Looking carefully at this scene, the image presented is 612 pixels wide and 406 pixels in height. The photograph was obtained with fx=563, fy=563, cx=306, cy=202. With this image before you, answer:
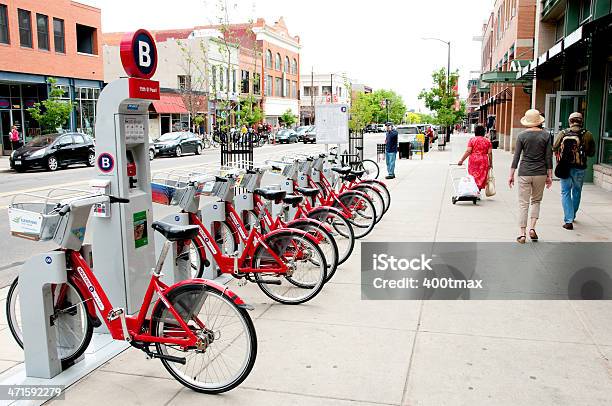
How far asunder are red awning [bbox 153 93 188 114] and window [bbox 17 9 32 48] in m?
12.5

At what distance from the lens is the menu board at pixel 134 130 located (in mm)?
4824

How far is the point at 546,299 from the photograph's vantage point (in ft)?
19.4

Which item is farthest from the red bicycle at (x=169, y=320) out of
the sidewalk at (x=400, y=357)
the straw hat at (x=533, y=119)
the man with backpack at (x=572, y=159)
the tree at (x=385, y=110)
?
the tree at (x=385, y=110)

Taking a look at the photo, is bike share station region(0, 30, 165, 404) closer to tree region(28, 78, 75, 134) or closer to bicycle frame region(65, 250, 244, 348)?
bicycle frame region(65, 250, 244, 348)

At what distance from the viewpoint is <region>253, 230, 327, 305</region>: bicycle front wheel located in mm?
5695

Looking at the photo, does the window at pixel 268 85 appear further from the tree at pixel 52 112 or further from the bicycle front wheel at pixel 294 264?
the bicycle front wheel at pixel 294 264

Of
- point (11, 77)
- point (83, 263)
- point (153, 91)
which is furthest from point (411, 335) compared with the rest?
point (11, 77)

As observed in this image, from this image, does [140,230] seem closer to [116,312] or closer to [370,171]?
[116,312]

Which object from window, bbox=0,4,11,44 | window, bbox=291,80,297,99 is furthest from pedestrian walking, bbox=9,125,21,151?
window, bbox=291,80,297,99

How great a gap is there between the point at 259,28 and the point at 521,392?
6827 centimetres

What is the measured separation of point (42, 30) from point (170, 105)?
13.7m

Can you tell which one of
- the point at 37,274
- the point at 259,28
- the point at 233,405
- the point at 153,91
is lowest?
the point at 233,405

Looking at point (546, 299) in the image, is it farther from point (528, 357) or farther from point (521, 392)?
point (521, 392)

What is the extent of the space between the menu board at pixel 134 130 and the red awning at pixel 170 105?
3921 centimetres
